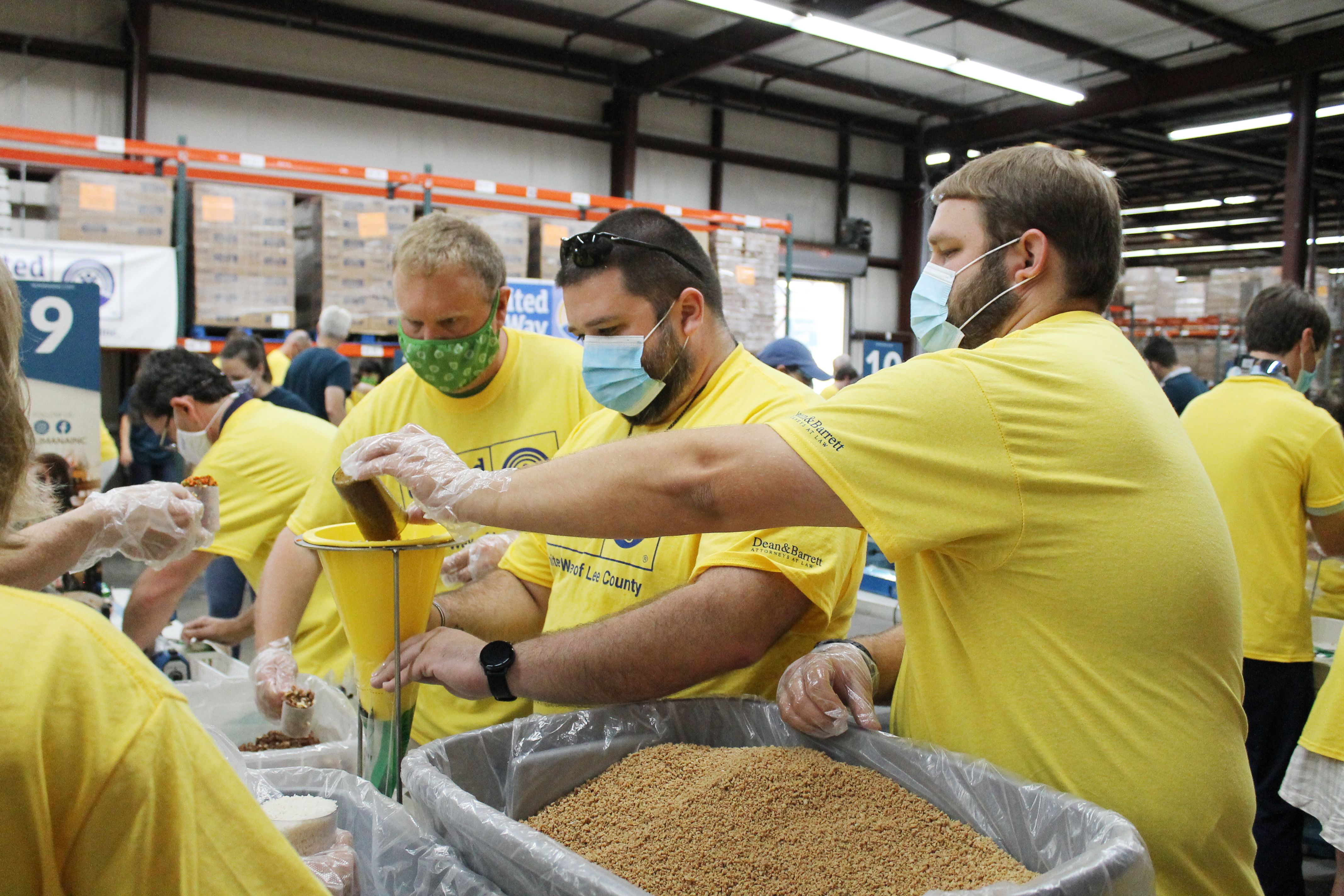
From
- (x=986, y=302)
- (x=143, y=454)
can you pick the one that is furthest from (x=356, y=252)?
(x=986, y=302)

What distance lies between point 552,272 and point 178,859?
6950 millimetres

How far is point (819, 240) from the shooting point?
13.8 meters

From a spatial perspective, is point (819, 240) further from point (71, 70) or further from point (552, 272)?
point (71, 70)

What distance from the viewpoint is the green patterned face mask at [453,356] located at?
7.86 ft

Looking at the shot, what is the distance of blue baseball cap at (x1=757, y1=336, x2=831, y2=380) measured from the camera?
572 centimetres

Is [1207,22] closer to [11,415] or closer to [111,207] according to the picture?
[111,207]

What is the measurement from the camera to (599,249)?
1847mm

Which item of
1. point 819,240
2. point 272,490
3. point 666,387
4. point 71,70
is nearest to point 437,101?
point 71,70

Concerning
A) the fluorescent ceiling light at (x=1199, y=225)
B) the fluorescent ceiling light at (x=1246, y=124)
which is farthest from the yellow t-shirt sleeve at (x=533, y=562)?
the fluorescent ceiling light at (x=1199, y=225)

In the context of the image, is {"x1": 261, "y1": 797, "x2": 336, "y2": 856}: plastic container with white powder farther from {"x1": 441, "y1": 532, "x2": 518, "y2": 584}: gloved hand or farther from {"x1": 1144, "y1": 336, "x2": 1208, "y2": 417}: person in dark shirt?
{"x1": 1144, "y1": 336, "x2": 1208, "y2": 417}: person in dark shirt

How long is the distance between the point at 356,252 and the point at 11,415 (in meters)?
6.26

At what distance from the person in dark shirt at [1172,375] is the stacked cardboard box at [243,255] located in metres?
5.69

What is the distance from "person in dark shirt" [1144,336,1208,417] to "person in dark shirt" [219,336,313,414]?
16.6 feet

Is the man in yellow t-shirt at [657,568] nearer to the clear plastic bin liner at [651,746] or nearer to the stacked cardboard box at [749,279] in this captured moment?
the clear plastic bin liner at [651,746]
